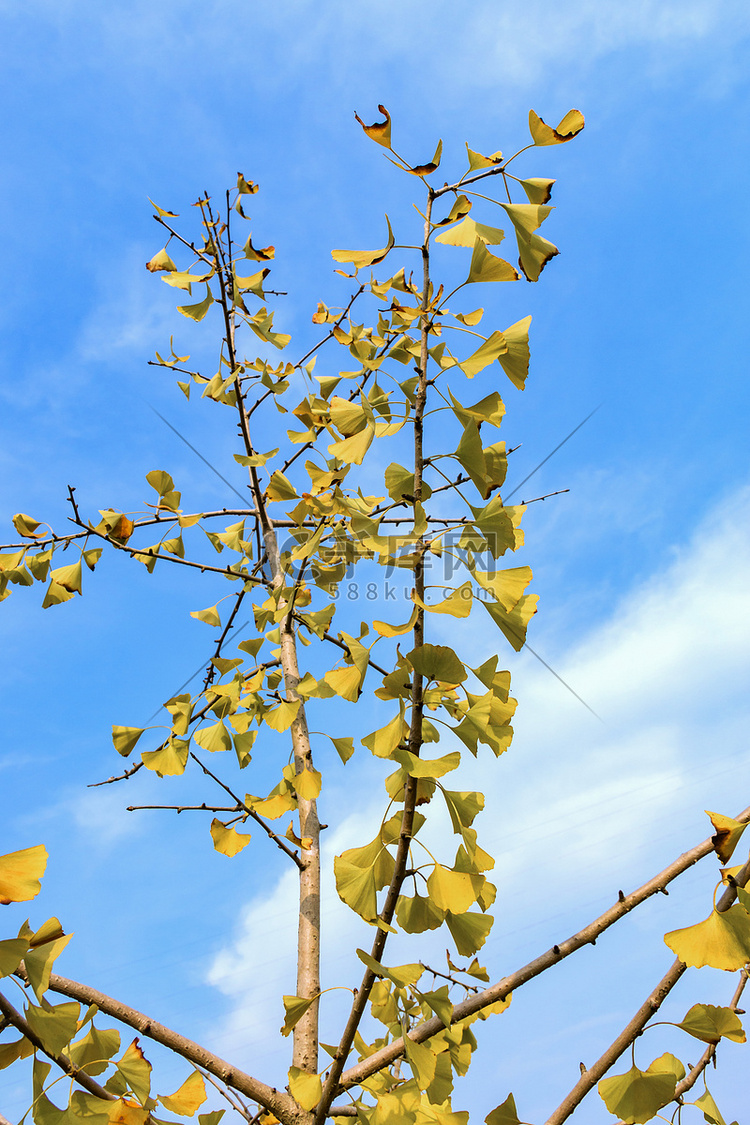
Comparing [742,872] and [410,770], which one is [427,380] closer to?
[410,770]

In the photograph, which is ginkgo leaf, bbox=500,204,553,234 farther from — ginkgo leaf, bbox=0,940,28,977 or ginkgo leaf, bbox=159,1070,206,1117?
ginkgo leaf, bbox=159,1070,206,1117

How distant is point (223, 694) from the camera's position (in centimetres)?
230

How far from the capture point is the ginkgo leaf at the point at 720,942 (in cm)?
108

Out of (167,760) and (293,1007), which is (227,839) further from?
(293,1007)

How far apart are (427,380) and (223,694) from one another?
1422 millimetres

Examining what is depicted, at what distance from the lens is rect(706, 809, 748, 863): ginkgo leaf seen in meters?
1.13

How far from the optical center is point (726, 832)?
3.70 ft

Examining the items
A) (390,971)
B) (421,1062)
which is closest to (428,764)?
(390,971)

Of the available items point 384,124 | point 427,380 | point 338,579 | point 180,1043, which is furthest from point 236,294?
point 180,1043

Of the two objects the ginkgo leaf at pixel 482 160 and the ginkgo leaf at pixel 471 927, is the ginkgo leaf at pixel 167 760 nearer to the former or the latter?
the ginkgo leaf at pixel 471 927

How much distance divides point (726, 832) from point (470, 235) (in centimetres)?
100

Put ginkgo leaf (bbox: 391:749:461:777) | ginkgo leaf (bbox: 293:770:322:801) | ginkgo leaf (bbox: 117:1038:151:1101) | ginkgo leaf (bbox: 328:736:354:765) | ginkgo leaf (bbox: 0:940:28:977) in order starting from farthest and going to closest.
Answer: ginkgo leaf (bbox: 328:736:354:765) < ginkgo leaf (bbox: 293:770:322:801) < ginkgo leaf (bbox: 117:1038:151:1101) < ginkgo leaf (bbox: 391:749:461:777) < ginkgo leaf (bbox: 0:940:28:977)

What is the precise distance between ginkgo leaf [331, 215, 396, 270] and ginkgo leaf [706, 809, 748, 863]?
3.51 ft

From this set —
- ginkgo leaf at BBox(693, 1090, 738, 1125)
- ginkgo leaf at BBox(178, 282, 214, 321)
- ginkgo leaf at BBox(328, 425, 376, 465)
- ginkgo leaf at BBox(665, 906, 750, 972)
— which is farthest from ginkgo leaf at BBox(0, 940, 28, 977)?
ginkgo leaf at BBox(178, 282, 214, 321)
